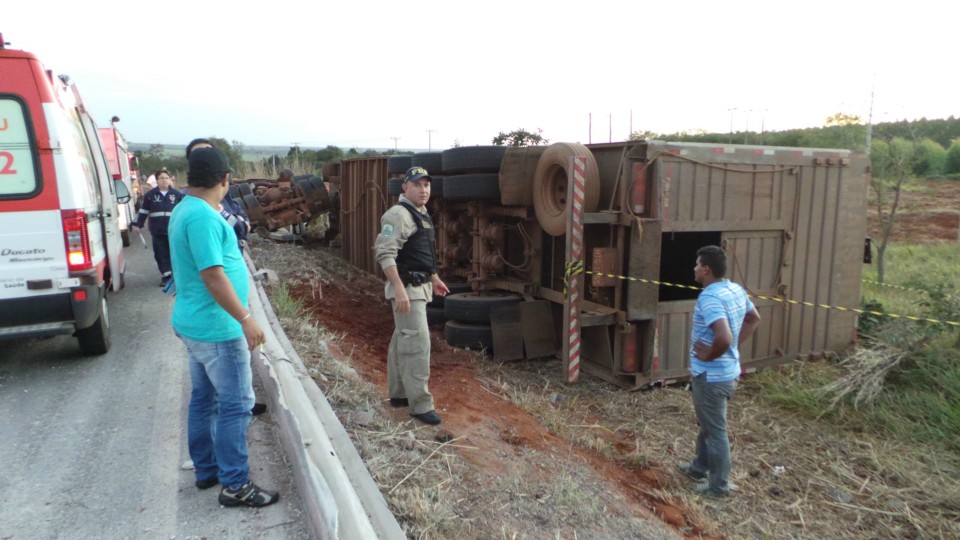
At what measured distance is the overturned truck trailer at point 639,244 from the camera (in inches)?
238

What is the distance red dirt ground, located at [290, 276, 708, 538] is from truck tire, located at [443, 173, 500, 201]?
1724 millimetres

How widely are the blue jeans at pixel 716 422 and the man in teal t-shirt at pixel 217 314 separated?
280 centimetres

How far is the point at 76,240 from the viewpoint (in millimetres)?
5031

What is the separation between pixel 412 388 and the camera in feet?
15.3

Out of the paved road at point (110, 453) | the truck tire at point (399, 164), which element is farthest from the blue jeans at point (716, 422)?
the truck tire at point (399, 164)

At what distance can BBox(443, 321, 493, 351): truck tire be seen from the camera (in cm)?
721

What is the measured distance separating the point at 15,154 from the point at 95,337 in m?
1.62

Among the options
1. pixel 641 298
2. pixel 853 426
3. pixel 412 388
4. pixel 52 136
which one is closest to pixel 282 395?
pixel 412 388

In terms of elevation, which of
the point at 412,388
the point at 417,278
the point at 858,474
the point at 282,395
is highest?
the point at 417,278

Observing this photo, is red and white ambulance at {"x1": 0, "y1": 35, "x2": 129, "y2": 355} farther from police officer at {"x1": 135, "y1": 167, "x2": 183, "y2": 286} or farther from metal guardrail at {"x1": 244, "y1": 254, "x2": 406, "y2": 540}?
police officer at {"x1": 135, "y1": 167, "x2": 183, "y2": 286}

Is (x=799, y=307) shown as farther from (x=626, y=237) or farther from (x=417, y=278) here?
(x=417, y=278)

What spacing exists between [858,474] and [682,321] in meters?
2.01

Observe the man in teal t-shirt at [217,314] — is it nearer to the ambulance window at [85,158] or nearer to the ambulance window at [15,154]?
the ambulance window at [15,154]

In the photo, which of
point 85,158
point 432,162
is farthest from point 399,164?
point 85,158
